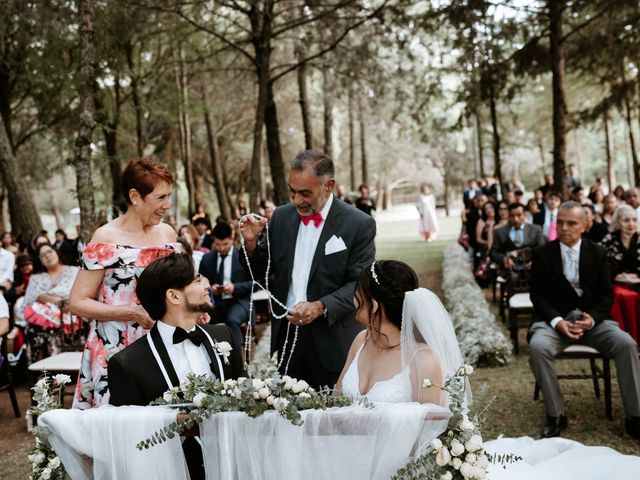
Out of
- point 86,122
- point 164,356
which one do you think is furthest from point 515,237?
point 164,356

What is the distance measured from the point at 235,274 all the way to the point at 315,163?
15.5ft

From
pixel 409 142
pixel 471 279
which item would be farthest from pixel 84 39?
pixel 409 142

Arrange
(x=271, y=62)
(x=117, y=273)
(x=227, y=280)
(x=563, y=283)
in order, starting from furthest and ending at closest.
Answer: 1. (x=271, y=62)
2. (x=227, y=280)
3. (x=563, y=283)
4. (x=117, y=273)

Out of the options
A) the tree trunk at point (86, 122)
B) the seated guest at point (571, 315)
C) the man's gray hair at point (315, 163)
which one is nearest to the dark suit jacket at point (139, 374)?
the man's gray hair at point (315, 163)

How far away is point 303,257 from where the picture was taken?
3971 mm

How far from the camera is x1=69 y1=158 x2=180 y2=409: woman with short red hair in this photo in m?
3.49

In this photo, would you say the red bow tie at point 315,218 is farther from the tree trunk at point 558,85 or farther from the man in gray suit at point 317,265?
the tree trunk at point 558,85

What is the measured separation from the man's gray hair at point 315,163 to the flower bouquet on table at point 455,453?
5.38 feet

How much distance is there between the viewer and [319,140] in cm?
3453

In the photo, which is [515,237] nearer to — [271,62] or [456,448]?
[456,448]

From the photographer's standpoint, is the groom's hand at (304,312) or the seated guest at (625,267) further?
the seated guest at (625,267)

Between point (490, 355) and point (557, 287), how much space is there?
1.77 metres

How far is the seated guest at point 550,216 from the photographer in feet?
40.2

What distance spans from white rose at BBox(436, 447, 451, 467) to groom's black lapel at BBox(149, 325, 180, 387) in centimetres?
123
